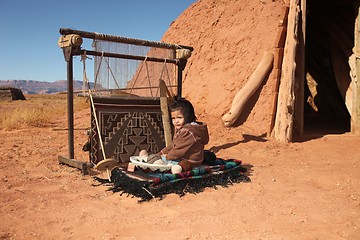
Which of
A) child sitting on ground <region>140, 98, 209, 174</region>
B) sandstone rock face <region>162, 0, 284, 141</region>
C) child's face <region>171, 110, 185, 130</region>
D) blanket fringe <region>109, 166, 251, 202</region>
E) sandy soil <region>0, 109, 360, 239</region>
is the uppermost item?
sandstone rock face <region>162, 0, 284, 141</region>

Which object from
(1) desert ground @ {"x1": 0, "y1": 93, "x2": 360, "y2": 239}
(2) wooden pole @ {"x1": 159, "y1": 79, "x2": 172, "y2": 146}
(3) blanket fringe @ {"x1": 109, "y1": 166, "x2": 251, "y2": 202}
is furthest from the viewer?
(2) wooden pole @ {"x1": 159, "y1": 79, "x2": 172, "y2": 146}

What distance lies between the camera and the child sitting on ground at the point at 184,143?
403 cm

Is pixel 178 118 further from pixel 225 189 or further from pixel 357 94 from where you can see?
pixel 357 94

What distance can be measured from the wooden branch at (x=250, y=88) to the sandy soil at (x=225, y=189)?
200 mm

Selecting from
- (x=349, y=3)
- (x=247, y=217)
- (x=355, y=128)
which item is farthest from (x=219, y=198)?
(x=349, y=3)

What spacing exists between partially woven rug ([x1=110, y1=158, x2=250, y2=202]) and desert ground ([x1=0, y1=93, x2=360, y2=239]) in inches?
3.6

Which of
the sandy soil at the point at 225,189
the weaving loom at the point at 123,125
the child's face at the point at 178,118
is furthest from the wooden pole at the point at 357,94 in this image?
the child's face at the point at 178,118

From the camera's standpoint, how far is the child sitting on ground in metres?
4.03

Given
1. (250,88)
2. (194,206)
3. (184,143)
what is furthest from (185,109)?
(250,88)

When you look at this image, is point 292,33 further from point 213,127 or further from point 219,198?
point 219,198

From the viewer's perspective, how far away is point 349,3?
850cm

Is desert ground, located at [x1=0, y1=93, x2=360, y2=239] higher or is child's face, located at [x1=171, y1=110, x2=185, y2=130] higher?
child's face, located at [x1=171, y1=110, x2=185, y2=130]

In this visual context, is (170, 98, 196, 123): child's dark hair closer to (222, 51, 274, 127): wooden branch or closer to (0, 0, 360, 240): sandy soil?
(0, 0, 360, 240): sandy soil

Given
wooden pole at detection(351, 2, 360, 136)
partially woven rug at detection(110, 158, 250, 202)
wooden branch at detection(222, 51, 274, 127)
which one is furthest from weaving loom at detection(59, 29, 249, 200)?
wooden pole at detection(351, 2, 360, 136)
